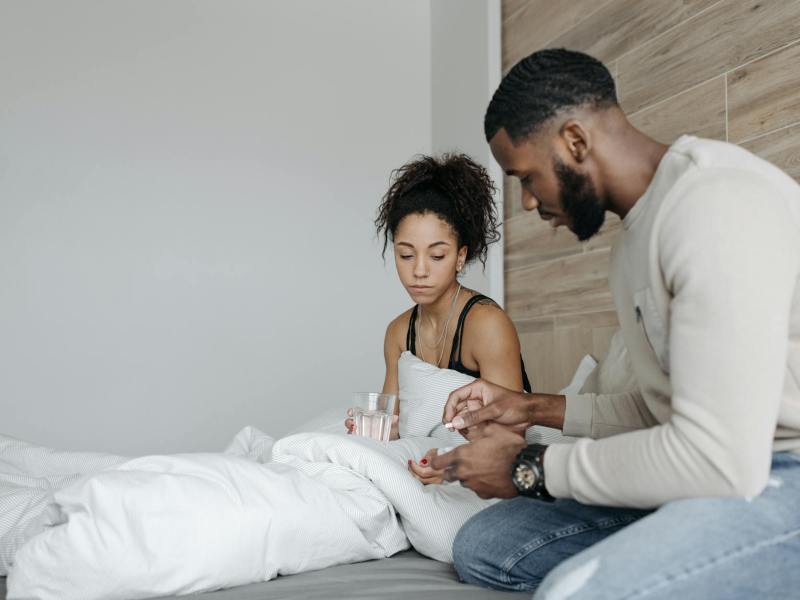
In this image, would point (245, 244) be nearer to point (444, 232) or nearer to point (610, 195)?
point (444, 232)

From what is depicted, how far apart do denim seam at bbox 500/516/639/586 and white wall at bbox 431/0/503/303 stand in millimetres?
1949

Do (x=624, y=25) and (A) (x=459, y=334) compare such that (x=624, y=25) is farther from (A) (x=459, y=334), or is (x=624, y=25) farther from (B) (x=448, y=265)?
(A) (x=459, y=334)

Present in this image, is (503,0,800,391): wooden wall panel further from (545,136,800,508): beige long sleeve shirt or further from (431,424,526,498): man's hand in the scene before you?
(431,424,526,498): man's hand

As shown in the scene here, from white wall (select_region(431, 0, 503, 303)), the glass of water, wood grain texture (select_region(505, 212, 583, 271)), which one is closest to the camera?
the glass of water

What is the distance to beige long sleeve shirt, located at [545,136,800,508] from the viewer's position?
2.99ft

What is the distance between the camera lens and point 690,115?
2.29 metres

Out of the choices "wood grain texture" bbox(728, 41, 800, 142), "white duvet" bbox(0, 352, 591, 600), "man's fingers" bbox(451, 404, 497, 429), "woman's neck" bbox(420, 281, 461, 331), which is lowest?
"white duvet" bbox(0, 352, 591, 600)

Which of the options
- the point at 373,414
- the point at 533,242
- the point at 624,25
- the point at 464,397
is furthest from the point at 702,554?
the point at 533,242

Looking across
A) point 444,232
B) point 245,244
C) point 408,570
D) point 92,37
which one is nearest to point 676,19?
point 444,232

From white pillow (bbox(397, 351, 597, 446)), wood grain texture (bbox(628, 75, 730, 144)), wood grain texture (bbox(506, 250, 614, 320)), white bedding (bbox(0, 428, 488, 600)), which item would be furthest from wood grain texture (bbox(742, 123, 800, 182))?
white bedding (bbox(0, 428, 488, 600))

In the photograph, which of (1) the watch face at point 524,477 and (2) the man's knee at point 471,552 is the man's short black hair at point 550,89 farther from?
(2) the man's knee at point 471,552

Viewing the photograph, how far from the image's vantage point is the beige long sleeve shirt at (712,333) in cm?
91

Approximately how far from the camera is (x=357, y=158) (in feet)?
13.1

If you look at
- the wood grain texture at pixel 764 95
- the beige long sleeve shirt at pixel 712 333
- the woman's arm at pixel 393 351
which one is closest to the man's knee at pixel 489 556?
the beige long sleeve shirt at pixel 712 333
